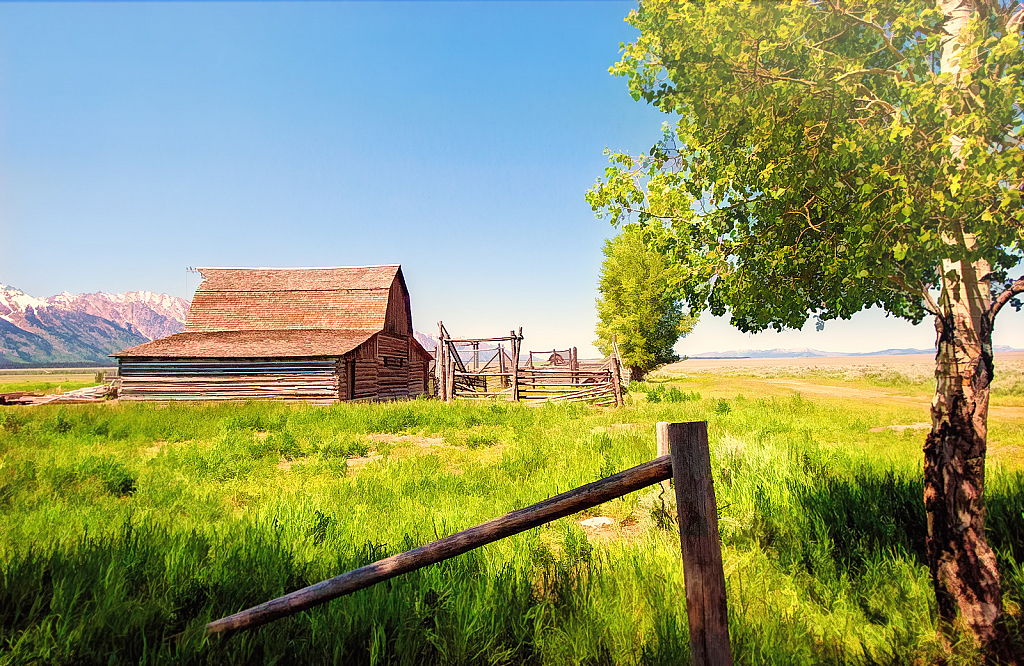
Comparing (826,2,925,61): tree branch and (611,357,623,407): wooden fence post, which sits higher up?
(826,2,925,61): tree branch

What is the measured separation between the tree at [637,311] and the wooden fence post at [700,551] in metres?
32.2

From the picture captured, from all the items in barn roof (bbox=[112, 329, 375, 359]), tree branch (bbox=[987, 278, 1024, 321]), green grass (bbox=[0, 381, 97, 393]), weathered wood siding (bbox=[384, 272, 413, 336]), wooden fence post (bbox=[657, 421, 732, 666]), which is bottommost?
wooden fence post (bbox=[657, 421, 732, 666])

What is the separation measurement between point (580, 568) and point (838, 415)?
49.2 feet

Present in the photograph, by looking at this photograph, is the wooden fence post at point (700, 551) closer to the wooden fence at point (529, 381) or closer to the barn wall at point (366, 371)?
the wooden fence at point (529, 381)

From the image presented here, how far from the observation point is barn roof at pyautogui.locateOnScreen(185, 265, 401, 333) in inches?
1179

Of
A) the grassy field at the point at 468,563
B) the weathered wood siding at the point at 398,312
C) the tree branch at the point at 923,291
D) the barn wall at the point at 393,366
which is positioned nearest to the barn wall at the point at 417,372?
the barn wall at the point at 393,366

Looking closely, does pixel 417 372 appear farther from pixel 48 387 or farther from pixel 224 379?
pixel 48 387

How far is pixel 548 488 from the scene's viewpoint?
718cm

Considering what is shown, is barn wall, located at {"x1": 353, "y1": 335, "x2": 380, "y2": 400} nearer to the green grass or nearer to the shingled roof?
the shingled roof

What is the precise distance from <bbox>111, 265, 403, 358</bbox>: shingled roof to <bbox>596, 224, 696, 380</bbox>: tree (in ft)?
51.4

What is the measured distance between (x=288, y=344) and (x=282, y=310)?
5107 millimetres

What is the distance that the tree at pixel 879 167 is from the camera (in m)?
3.06

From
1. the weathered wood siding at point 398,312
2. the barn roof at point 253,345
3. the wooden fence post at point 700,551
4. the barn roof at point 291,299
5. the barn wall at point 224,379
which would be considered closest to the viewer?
the wooden fence post at point 700,551

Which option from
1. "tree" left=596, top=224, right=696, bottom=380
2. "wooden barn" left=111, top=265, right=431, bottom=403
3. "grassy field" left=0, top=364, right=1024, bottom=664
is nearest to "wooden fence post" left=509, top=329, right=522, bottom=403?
"wooden barn" left=111, top=265, right=431, bottom=403
